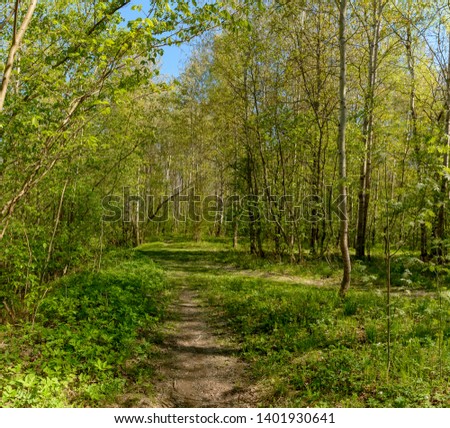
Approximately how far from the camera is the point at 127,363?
20.7 feet

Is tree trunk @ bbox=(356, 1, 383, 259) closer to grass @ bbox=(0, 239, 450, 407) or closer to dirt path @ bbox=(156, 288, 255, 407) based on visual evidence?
grass @ bbox=(0, 239, 450, 407)

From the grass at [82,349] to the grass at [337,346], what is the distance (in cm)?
195

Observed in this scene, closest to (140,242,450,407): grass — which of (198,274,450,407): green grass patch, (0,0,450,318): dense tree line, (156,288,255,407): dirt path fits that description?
(198,274,450,407): green grass patch

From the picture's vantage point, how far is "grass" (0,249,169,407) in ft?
15.9

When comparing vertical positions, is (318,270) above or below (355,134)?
below

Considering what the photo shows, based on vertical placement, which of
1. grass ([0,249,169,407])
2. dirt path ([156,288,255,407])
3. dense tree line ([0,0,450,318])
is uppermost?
dense tree line ([0,0,450,318])

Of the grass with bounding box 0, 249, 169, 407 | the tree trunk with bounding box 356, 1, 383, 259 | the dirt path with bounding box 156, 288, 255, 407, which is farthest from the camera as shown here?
the tree trunk with bounding box 356, 1, 383, 259

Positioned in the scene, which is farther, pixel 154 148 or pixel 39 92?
pixel 154 148

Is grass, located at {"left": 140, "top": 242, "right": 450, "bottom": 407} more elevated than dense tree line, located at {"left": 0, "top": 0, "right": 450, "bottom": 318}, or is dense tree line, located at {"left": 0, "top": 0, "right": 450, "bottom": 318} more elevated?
dense tree line, located at {"left": 0, "top": 0, "right": 450, "bottom": 318}

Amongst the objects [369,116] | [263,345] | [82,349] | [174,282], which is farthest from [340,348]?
[369,116]

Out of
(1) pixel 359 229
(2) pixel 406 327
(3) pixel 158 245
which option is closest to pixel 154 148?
(3) pixel 158 245

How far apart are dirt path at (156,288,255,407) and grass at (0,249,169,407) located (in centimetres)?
35
